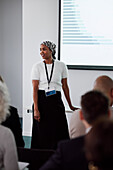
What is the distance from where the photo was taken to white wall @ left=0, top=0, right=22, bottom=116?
6.14 metres

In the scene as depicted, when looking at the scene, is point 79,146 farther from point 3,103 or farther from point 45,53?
point 45,53

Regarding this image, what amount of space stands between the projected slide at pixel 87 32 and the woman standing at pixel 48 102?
109 centimetres

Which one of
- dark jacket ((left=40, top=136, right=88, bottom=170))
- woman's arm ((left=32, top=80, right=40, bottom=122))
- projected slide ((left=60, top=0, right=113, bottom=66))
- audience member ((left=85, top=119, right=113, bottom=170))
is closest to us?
audience member ((left=85, top=119, right=113, bottom=170))

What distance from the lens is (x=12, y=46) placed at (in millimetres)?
6250

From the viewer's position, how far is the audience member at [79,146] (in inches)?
56.9

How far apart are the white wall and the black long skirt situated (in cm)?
268

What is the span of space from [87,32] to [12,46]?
6.90 feet

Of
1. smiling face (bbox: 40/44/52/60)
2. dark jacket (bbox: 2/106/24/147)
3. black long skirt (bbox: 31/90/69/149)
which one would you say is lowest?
black long skirt (bbox: 31/90/69/149)

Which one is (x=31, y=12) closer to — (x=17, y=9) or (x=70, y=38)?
(x=70, y=38)

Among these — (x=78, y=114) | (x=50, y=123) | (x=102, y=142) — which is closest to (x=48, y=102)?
(x=50, y=123)

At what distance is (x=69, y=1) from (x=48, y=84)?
5.74 ft

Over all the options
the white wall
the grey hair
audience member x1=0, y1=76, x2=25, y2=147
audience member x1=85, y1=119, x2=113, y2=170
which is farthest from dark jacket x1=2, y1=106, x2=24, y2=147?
the white wall

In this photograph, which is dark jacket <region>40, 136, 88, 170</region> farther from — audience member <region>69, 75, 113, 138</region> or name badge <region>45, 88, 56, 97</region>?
name badge <region>45, 88, 56, 97</region>

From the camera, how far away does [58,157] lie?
1497 millimetres
